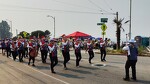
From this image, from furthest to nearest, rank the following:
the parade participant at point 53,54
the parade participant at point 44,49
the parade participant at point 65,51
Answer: the parade participant at point 44,49
the parade participant at point 65,51
the parade participant at point 53,54

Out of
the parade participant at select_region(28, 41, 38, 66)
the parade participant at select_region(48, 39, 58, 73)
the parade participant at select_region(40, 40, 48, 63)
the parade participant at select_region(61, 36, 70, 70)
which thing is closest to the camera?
the parade participant at select_region(48, 39, 58, 73)

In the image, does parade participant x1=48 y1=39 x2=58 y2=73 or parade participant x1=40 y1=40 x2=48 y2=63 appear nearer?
parade participant x1=48 y1=39 x2=58 y2=73

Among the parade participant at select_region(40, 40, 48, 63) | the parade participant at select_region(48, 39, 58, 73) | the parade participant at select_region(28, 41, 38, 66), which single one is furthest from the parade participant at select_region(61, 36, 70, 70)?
the parade participant at select_region(40, 40, 48, 63)

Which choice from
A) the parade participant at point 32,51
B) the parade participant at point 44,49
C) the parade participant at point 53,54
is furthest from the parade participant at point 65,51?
the parade participant at point 44,49

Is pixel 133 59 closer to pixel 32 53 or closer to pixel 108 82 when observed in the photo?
pixel 108 82

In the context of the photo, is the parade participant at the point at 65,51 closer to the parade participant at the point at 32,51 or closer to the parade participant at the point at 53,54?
the parade participant at the point at 53,54

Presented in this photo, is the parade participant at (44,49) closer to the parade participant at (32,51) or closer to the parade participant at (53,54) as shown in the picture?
the parade participant at (32,51)

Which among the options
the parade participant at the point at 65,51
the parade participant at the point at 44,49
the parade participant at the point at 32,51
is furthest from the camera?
the parade participant at the point at 44,49

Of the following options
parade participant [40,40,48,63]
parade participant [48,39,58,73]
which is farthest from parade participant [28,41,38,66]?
parade participant [48,39,58,73]

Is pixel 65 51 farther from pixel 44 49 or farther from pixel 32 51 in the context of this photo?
pixel 44 49

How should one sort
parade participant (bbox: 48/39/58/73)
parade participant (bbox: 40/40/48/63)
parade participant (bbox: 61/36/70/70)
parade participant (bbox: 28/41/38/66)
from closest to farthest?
parade participant (bbox: 48/39/58/73) < parade participant (bbox: 61/36/70/70) < parade participant (bbox: 28/41/38/66) < parade participant (bbox: 40/40/48/63)

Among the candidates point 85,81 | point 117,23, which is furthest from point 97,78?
point 117,23

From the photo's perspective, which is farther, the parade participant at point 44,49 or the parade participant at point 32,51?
the parade participant at point 44,49

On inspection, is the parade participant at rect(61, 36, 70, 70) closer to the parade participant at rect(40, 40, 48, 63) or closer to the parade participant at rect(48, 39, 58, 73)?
the parade participant at rect(48, 39, 58, 73)
